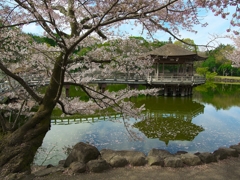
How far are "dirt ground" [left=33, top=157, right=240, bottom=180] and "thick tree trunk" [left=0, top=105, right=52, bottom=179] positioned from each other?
45 cm

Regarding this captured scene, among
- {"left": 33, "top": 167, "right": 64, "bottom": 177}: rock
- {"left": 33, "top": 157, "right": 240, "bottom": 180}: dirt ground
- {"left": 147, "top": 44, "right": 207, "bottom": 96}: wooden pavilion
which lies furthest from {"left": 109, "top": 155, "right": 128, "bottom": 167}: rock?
{"left": 147, "top": 44, "right": 207, "bottom": 96}: wooden pavilion

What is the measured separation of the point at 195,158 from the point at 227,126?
259 inches

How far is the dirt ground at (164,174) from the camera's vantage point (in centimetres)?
365

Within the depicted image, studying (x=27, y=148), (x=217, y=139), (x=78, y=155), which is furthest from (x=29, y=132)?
(x=217, y=139)

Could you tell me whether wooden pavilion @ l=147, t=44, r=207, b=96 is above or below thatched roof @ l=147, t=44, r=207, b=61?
below

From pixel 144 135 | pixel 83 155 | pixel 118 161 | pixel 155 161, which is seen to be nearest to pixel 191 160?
pixel 155 161

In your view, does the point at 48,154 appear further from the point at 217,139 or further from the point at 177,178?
the point at 217,139

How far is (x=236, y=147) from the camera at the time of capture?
5.12 meters

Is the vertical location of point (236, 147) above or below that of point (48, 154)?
above

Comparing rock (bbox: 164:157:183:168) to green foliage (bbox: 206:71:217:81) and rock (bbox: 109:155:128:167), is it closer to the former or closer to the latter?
rock (bbox: 109:155:128:167)

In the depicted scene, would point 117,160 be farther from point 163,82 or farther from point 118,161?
point 163,82

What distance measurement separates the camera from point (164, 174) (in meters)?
3.79

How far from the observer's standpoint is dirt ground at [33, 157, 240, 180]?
3.65 metres

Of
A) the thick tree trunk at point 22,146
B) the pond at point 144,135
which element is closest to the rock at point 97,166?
the thick tree trunk at point 22,146
